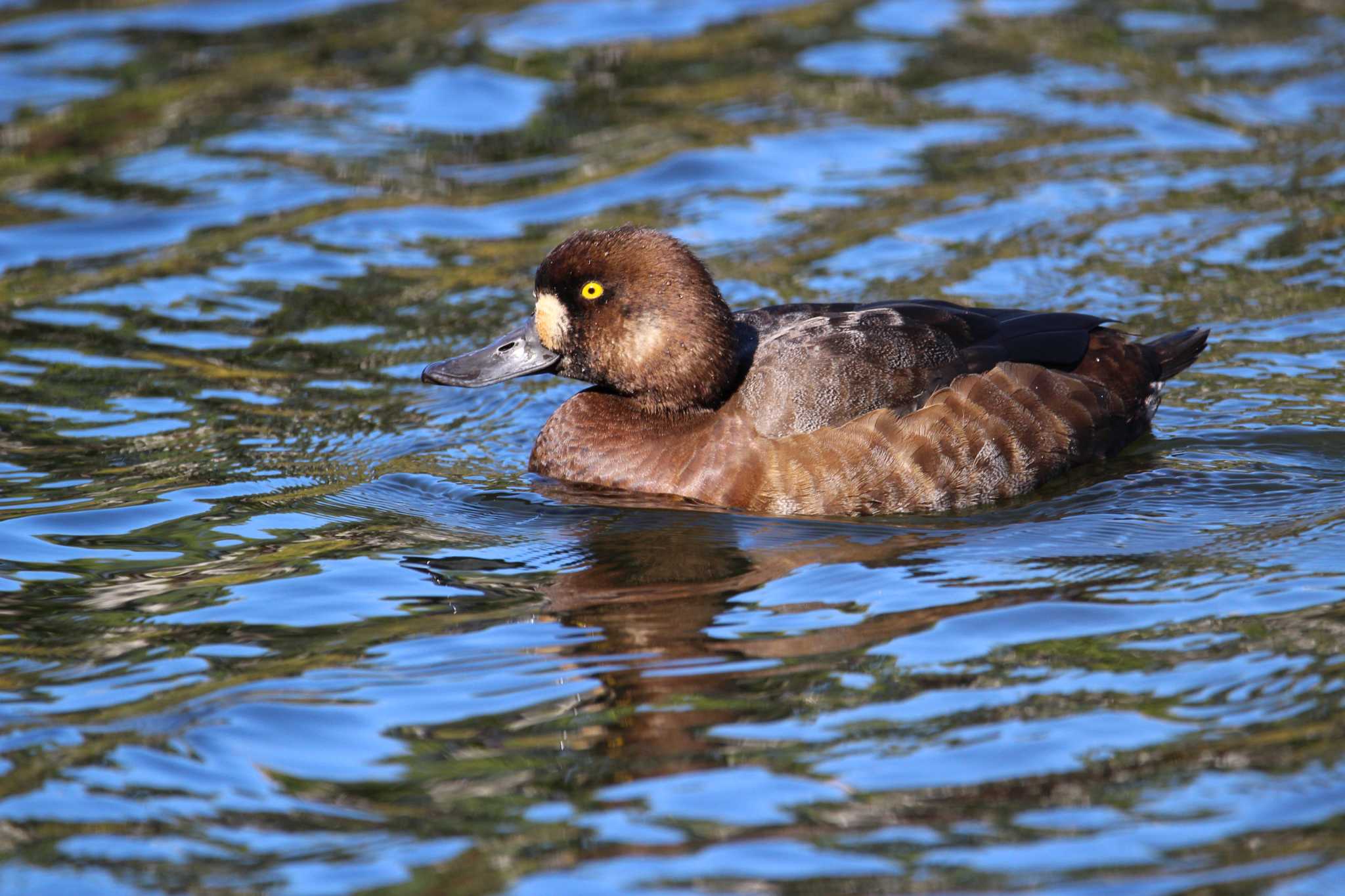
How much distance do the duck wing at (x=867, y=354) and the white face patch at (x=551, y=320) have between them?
76 cm

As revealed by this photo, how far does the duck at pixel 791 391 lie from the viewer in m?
6.64

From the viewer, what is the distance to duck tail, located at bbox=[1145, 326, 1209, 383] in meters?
7.50

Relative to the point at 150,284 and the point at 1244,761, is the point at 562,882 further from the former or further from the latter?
the point at 150,284

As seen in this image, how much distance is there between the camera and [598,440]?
7020 millimetres

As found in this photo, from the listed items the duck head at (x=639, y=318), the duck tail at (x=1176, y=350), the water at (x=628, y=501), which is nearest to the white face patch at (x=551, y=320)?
the duck head at (x=639, y=318)

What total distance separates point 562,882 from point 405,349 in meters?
5.28

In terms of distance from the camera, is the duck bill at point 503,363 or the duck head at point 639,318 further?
the duck bill at point 503,363

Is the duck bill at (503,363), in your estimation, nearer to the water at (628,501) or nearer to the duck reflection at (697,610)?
the water at (628,501)

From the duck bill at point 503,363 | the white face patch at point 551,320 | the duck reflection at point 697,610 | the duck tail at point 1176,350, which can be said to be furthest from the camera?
the duck tail at point 1176,350

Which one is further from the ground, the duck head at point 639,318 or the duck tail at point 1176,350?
the duck head at point 639,318

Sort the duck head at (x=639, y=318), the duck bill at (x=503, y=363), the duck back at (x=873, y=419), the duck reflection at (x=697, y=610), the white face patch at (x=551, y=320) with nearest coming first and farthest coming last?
the duck reflection at (x=697, y=610), the duck back at (x=873, y=419), the duck head at (x=639, y=318), the white face patch at (x=551, y=320), the duck bill at (x=503, y=363)

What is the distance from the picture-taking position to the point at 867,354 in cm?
678

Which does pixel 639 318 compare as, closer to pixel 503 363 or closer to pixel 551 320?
pixel 551 320

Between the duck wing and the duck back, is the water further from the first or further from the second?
the duck wing
